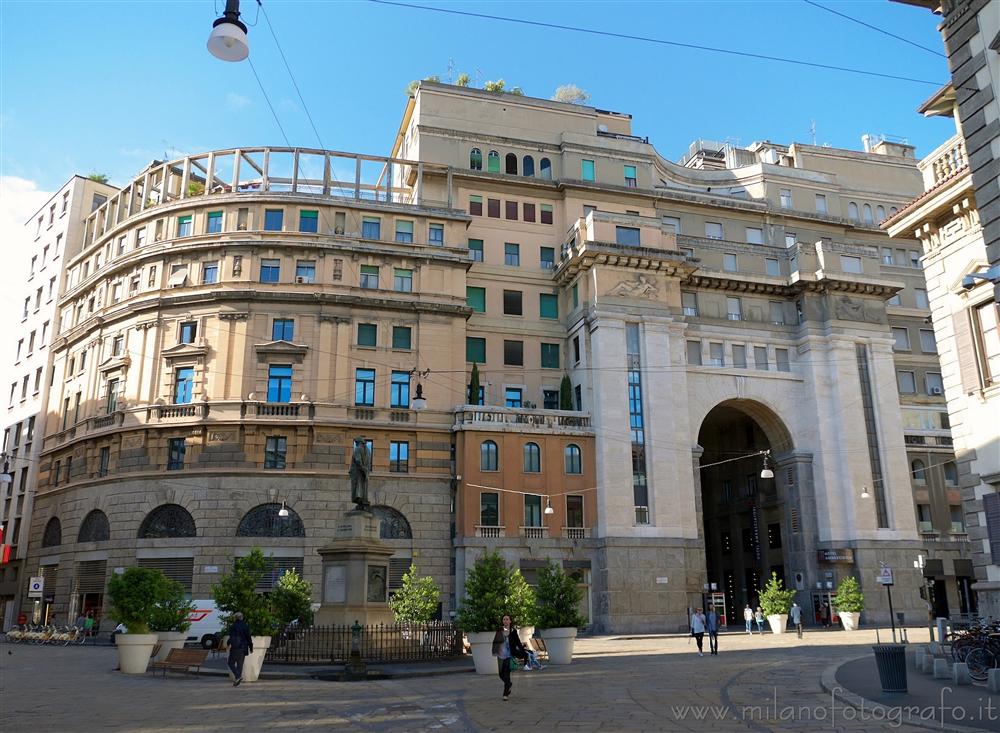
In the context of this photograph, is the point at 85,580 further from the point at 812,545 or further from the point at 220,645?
the point at 812,545

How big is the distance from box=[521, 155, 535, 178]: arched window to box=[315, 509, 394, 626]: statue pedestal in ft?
113

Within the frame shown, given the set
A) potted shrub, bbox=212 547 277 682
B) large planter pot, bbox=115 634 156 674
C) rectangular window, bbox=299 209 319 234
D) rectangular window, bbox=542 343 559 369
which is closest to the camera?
potted shrub, bbox=212 547 277 682

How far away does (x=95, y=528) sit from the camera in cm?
4591

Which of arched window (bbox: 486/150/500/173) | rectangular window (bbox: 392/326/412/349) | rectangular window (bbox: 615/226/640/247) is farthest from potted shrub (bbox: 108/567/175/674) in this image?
arched window (bbox: 486/150/500/173)

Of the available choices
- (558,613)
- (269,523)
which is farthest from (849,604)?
(269,523)

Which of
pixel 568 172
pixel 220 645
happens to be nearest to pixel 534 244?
pixel 568 172

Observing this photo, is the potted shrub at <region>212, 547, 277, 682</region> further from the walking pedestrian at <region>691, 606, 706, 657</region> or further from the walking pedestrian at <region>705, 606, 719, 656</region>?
the walking pedestrian at <region>691, 606, 706, 657</region>

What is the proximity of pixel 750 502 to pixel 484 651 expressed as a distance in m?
38.8

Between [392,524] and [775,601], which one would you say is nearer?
[775,601]

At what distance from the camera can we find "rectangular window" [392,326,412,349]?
1876 inches

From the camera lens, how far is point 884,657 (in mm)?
15289

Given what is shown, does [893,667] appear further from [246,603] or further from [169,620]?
[169,620]

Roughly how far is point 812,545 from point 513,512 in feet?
64.3

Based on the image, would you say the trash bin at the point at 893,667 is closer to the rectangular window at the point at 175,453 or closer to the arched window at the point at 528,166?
the rectangular window at the point at 175,453
